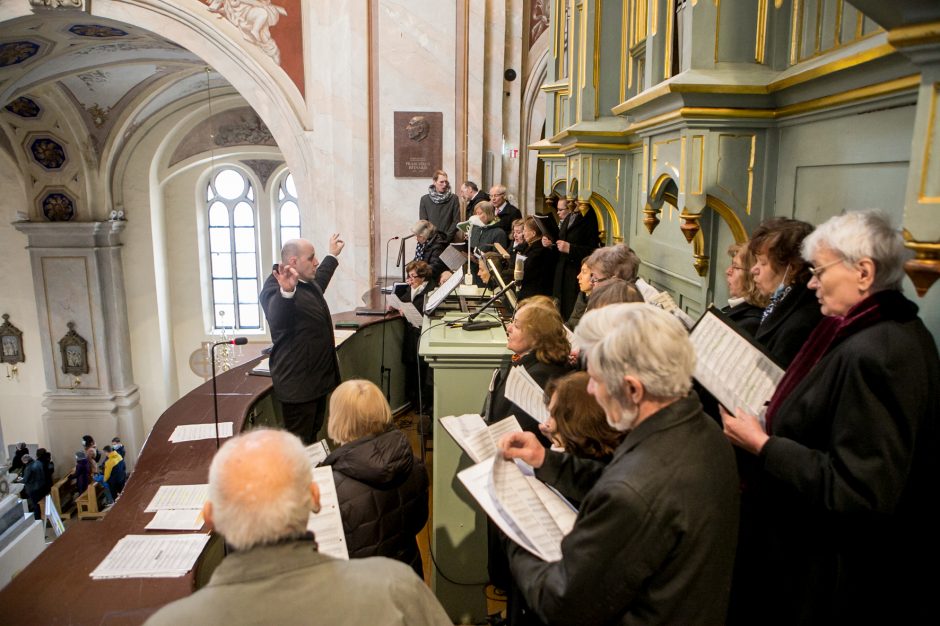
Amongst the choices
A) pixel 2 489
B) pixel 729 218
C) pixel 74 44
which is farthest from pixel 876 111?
pixel 74 44

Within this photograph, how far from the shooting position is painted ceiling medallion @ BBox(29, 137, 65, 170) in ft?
44.6

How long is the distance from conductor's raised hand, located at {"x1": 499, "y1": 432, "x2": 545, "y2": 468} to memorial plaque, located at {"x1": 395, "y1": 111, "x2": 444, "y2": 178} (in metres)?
8.13

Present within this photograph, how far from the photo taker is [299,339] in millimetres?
4777

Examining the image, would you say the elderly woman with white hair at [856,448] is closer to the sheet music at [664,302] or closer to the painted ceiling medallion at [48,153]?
the sheet music at [664,302]

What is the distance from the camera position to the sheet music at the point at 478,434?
7.34ft

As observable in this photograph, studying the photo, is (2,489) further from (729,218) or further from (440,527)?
(729,218)

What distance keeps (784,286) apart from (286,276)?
3.19 m

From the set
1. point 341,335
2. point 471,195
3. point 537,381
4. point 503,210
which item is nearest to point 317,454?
point 537,381

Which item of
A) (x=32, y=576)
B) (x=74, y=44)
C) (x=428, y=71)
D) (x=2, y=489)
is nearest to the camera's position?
(x=32, y=576)

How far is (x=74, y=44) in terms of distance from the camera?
433 inches

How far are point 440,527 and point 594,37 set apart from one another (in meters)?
3.57

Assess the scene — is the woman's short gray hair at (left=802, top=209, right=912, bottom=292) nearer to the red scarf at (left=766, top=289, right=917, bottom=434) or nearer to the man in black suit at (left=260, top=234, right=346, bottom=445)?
the red scarf at (left=766, top=289, right=917, bottom=434)

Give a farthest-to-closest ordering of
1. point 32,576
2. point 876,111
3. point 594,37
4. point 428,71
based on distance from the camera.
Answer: point 428,71
point 594,37
point 32,576
point 876,111

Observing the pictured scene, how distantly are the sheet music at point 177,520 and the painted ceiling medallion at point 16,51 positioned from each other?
9.93m
